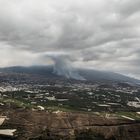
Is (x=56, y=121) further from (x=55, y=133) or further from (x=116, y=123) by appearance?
(x=116, y=123)

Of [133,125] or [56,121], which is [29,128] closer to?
[56,121]

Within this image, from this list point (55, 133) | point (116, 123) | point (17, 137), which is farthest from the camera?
point (116, 123)

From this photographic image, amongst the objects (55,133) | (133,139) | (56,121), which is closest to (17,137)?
(55,133)

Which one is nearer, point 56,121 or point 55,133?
point 55,133

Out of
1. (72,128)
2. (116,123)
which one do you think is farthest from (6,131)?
(116,123)

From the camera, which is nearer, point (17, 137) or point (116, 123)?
point (17, 137)

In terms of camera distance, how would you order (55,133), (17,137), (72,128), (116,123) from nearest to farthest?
1. (17,137)
2. (55,133)
3. (72,128)
4. (116,123)

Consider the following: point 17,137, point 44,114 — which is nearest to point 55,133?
point 17,137

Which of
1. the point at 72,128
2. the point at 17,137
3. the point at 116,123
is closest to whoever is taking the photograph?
the point at 17,137

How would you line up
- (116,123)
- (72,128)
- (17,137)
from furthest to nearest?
(116,123)
(72,128)
(17,137)
